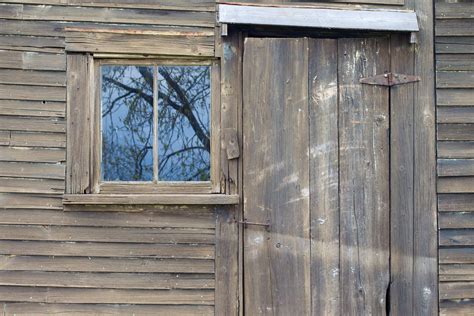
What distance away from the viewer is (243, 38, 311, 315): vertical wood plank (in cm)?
310

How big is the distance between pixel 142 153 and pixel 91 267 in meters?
0.76

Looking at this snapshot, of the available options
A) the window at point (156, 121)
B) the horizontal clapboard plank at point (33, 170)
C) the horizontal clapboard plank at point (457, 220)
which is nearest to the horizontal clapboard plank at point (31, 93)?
the window at point (156, 121)

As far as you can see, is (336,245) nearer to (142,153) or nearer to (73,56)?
(142,153)

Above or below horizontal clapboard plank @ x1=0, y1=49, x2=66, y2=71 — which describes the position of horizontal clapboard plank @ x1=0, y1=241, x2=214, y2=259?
below

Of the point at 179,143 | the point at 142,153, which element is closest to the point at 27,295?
the point at 142,153

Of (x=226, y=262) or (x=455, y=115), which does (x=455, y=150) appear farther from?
(x=226, y=262)

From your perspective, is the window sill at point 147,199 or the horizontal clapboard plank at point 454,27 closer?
the window sill at point 147,199

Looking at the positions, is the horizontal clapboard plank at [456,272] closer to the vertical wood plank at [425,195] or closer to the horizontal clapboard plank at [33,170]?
the vertical wood plank at [425,195]

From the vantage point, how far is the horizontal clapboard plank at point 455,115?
317cm

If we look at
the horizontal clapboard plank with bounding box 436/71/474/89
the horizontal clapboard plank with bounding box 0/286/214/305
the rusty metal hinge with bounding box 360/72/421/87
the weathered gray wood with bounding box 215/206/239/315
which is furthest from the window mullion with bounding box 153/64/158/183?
the horizontal clapboard plank with bounding box 436/71/474/89

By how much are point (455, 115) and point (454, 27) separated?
1.82ft

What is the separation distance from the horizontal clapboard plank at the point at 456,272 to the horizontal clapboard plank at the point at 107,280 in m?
1.43

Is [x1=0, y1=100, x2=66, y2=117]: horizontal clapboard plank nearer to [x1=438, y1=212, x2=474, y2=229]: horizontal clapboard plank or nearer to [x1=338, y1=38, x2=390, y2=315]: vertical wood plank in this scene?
[x1=338, y1=38, x2=390, y2=315]: vertical wood plank

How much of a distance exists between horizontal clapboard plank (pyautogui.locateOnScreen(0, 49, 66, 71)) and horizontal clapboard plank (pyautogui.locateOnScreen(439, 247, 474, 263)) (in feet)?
8.52
